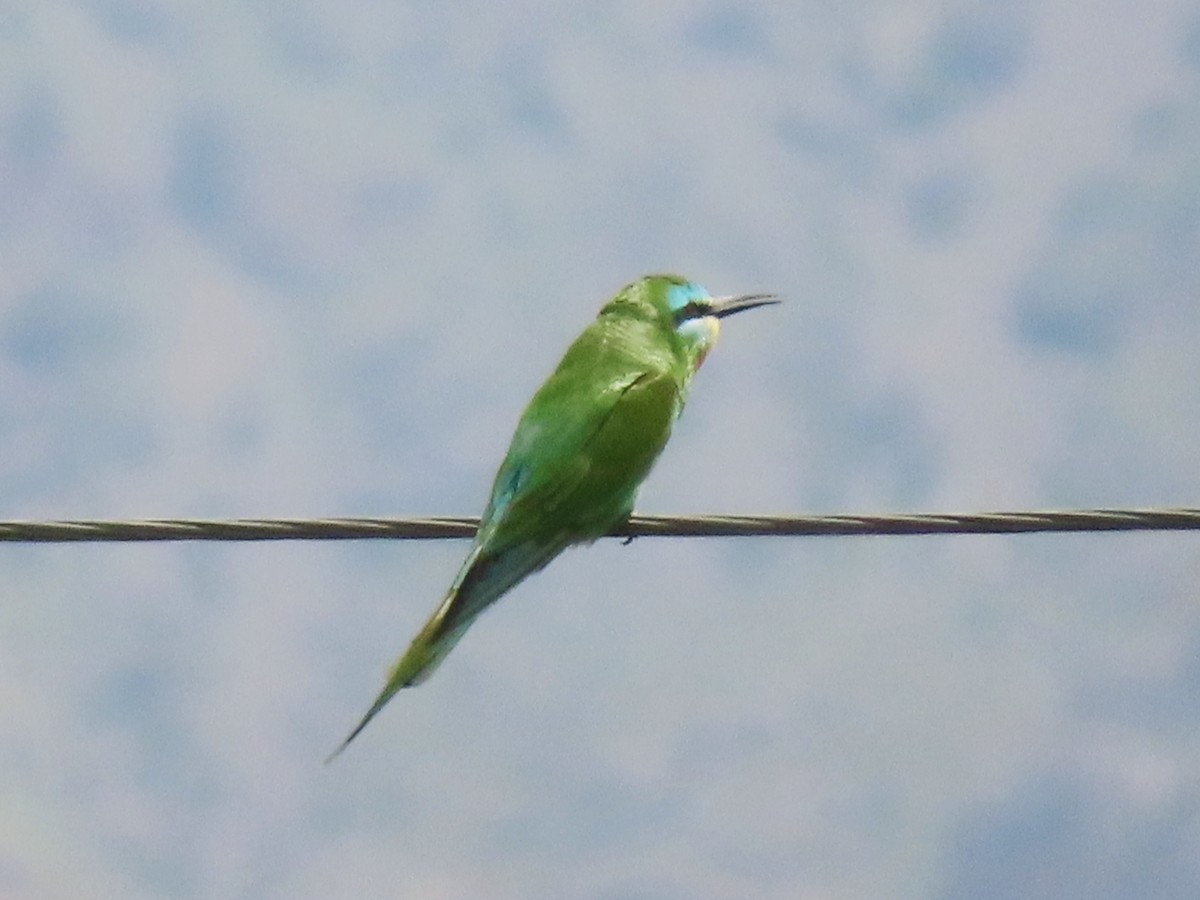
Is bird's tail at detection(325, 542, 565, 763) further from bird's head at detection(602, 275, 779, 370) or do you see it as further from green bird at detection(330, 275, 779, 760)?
bird's head at detection(602, 275, 779, 370)

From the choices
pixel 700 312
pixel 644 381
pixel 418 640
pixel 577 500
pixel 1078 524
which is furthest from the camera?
pixel 700 312

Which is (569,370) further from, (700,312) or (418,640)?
(418,640)

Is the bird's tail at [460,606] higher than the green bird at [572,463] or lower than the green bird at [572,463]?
lower

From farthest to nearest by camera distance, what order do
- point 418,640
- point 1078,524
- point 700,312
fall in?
point 700,312 → point 418,640 → point 1078,524

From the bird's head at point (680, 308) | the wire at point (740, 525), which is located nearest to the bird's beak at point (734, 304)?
the bird's head at point (680, 308)

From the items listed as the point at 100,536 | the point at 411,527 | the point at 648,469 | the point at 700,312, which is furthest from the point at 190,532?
the point at 700,312

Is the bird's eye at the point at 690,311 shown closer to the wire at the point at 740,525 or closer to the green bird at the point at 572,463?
the green bird at the point at 572,463

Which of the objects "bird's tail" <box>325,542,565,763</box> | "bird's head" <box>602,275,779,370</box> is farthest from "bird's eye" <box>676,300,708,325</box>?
"bird's tail" <box>325,542,565,763</box>

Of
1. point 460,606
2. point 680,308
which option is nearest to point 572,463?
point 460,606
